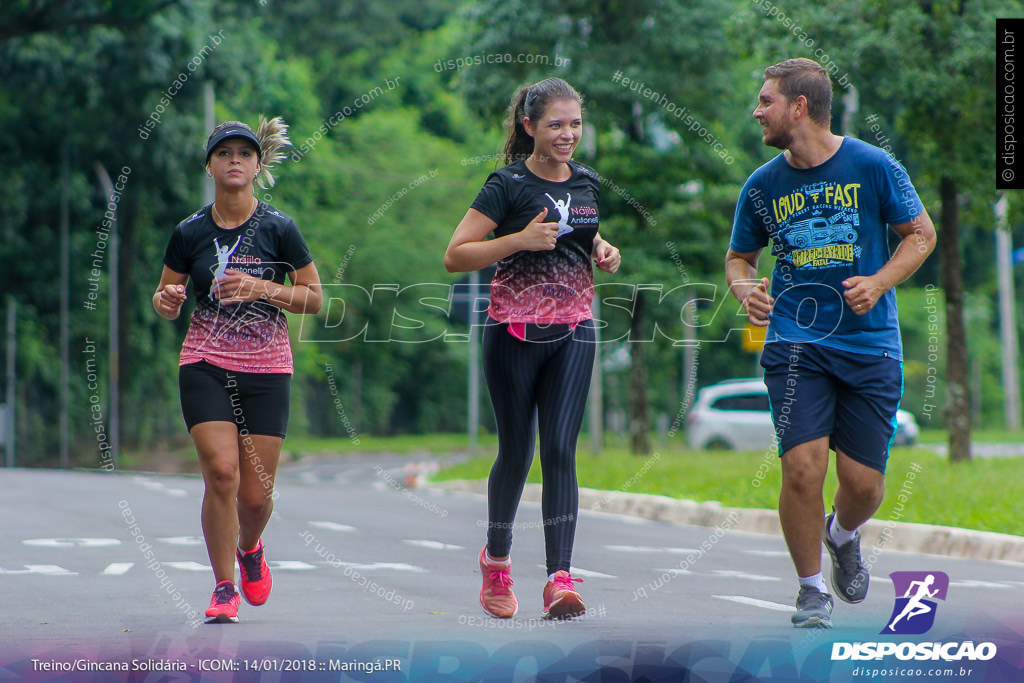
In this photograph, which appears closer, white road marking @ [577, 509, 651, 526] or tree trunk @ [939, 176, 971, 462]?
white road marking @ [577, 509, 651, 526]

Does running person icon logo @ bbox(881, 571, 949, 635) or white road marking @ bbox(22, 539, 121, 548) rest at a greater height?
running person icon logo @ bbox(881, 571, 949, 635)

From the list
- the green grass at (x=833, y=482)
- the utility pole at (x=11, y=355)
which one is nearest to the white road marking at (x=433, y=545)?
the green grass at (x=833, y=482)

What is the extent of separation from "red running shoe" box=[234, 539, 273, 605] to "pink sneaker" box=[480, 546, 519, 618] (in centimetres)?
86

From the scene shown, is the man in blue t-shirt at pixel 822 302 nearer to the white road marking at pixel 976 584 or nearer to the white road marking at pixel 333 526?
the white road marking at pixel 976 584

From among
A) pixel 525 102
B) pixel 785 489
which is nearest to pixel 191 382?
pixel 525 102

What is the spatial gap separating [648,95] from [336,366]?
20489 millimetres

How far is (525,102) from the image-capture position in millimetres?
5000

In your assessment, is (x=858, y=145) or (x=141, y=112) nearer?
(x=858, y=145)

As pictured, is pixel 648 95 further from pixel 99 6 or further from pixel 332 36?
pixel 332 36

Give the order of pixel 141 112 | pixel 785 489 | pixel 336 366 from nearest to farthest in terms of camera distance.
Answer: pixel 785 489, pixel 141 112, pixel 336 366

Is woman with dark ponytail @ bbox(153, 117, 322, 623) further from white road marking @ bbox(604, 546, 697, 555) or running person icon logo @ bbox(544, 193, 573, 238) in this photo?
white road marking @ bbox(604, 546, 697, 555)

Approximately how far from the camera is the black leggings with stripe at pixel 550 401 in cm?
489

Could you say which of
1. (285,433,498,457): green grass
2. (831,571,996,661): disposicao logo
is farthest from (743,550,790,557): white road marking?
(285,433,498,457): green grass

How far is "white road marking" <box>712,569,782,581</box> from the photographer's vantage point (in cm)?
704
